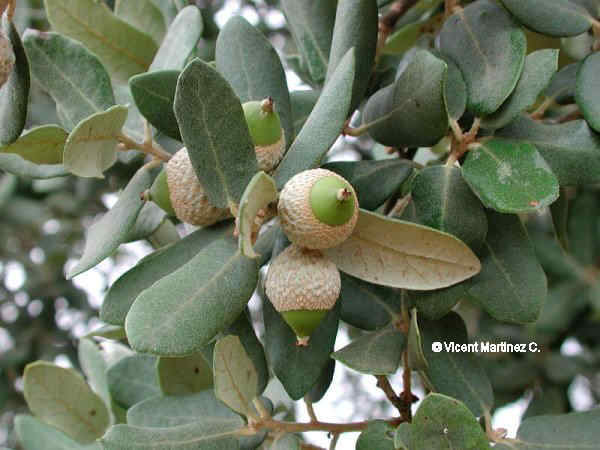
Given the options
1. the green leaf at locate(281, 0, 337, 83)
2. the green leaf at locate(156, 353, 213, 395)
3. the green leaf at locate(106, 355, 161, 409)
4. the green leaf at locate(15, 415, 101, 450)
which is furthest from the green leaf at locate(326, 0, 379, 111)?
the green leaf at locate(15, 415, 101, 450)

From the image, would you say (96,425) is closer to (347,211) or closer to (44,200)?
(347,211)

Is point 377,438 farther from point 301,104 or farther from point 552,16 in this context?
point 552,16

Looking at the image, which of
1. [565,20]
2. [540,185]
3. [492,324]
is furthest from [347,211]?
[492,324]

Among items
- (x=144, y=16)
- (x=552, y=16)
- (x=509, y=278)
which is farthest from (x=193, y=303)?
(x=144, y=16)

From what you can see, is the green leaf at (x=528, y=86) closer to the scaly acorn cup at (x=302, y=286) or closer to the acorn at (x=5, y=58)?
the scaly acorn cup at (x=302, y=286)

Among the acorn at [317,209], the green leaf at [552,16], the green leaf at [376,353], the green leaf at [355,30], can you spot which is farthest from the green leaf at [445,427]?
the green leaf at [552,16]
